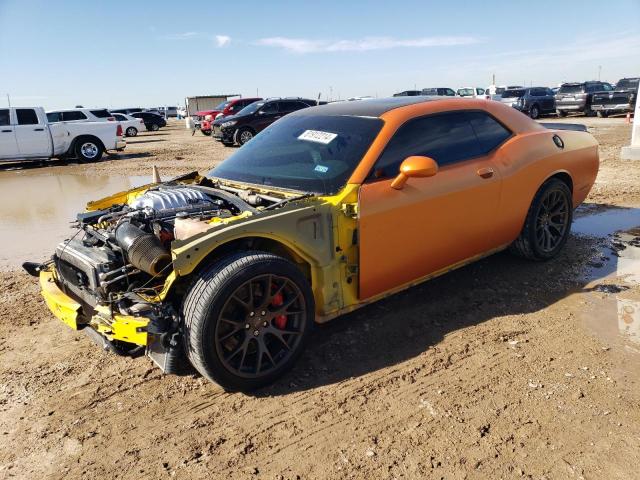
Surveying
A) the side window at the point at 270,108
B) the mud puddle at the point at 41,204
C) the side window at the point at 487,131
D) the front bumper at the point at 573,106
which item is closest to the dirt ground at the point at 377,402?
the side window at the point at 487,131

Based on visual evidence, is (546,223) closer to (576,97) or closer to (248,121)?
(248,121)

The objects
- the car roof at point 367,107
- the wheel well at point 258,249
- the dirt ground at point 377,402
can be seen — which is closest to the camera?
the dirt ground at point 377,402

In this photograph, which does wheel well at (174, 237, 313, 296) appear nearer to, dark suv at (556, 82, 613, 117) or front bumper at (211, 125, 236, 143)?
front bumper at (211, 125, 236, 143)

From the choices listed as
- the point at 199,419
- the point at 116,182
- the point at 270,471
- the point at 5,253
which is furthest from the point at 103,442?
the point at 116,182

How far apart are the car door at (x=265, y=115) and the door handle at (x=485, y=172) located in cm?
1514

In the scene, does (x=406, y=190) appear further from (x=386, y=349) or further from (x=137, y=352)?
(x=137, y=352)

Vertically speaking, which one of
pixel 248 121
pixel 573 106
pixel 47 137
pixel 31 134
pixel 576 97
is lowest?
pixel 47 137

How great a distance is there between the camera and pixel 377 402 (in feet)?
9.50

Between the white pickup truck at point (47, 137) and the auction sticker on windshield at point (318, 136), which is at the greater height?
the auction sticker on windshield at point (318, 136)

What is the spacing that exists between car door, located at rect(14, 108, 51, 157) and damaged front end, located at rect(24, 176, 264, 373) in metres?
12.8

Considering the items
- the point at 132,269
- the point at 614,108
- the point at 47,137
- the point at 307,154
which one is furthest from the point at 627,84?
the point at 132,269

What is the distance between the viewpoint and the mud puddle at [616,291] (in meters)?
3.39

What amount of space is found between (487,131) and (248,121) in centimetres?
1509

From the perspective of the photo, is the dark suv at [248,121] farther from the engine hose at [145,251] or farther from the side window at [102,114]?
the engine hose at [145,251]
